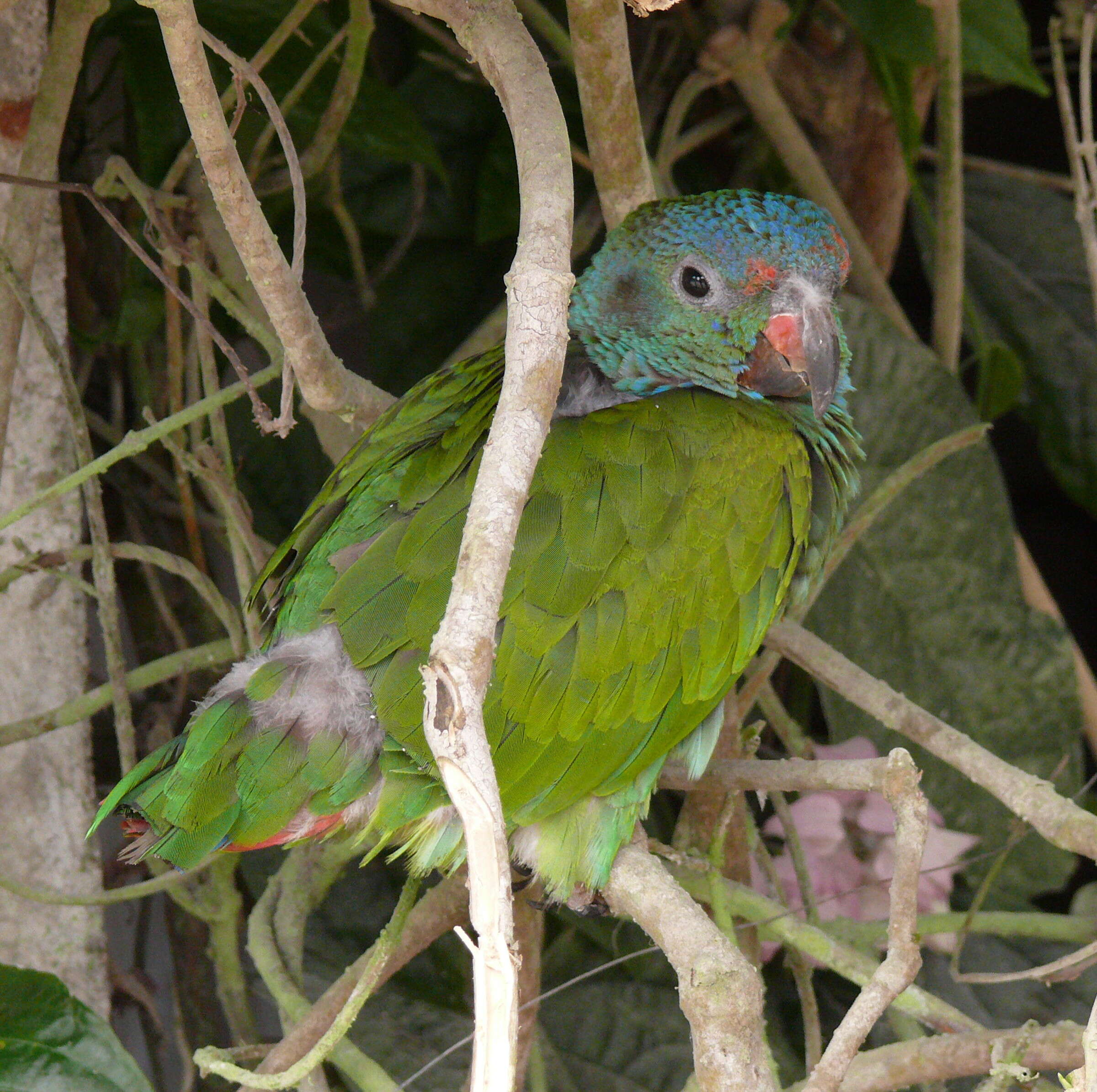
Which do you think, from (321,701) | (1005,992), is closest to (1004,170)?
(1005,992)

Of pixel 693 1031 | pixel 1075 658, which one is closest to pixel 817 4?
pixel 1075 658

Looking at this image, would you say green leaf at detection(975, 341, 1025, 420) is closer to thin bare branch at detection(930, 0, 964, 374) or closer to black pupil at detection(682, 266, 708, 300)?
thin bare branch at detection(930, 0, 964, 374)

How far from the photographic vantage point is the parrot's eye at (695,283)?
1.03 metres

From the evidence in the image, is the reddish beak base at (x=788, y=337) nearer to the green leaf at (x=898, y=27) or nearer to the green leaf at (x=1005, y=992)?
the green leaf at (x=898, y=27)

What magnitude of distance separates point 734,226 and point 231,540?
0.51 meters

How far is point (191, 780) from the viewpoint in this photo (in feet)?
2.80

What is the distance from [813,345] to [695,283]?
0.11 meters

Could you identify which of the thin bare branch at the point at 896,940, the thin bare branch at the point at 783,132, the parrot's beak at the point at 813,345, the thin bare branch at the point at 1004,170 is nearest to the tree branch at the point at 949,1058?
the thin bare branch at the point at 896,940

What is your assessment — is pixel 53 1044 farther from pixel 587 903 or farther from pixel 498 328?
pixel 498 328

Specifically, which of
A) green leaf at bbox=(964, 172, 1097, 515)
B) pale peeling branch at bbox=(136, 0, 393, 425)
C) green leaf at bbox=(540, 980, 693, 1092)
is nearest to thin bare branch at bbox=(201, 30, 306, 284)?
pale peeling branch at bbox=(136, 0, 393, 425)

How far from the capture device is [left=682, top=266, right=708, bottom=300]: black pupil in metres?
1.03

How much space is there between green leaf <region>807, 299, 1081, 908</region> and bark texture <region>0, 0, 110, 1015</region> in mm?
791

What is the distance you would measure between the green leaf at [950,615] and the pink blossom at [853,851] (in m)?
0.11

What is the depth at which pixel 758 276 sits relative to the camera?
1013 millimetres
